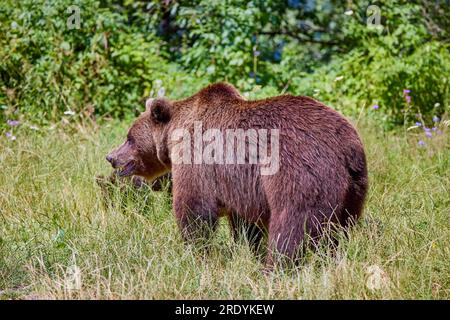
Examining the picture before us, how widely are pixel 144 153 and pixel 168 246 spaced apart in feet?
3.63

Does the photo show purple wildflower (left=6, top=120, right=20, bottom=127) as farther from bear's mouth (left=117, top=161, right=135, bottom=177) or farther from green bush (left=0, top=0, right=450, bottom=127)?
bear's mouth (left=117, top=161, right=135, bottom=177)

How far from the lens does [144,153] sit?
5.91 m

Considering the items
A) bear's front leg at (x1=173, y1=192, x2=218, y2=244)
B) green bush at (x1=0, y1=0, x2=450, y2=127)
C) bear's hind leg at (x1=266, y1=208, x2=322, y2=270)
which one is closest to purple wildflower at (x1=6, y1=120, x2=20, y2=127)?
green bush at (x1=0, y1=0, x2=450, y2=127)

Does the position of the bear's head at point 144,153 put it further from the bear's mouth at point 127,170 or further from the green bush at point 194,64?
the green bush at point 194,64

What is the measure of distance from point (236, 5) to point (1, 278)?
5.75 meters

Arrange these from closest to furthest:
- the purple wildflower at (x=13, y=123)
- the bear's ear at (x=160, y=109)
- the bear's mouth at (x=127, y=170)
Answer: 1. the bear's ear at (x=160, y=109)
2. the bear's mouth at (x=127, y=170)
3. the purple wildflower at (x=13, y=123)

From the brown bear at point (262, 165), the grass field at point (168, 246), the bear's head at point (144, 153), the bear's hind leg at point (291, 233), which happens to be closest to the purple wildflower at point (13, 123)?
the grass field at point (168, 246)

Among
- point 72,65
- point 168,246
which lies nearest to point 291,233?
point 168,246

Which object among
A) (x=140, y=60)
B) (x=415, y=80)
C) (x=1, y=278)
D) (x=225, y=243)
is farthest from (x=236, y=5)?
(x=1, y=278)

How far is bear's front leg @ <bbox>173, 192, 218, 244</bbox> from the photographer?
5.09 meters

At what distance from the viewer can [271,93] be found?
8.72m

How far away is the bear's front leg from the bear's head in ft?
2.22

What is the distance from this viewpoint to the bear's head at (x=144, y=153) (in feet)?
18.9
